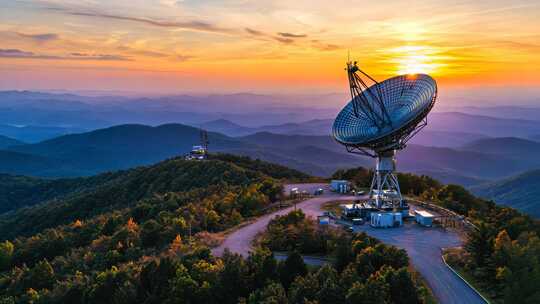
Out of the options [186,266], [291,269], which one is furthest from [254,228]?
[291,269]

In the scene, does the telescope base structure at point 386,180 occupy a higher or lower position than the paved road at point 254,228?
higher

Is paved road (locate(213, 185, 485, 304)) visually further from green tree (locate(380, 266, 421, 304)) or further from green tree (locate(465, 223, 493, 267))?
green tree (locate(380, 266, 421, 304))

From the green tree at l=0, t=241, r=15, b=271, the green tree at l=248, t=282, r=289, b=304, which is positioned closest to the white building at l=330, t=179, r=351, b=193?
the green tree at l=248, t=282, r=289, b=304

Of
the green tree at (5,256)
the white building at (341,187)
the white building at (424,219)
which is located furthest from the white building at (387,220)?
the green tree at (5,256)

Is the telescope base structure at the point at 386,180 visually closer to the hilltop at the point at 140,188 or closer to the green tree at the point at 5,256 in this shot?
the hilltop at the point at 140,188

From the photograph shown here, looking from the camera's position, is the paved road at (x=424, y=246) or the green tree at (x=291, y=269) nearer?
the green tree at (x=291, y=269)

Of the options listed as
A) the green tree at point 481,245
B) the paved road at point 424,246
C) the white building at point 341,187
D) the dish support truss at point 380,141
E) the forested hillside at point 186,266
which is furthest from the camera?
the white building at point 341,187

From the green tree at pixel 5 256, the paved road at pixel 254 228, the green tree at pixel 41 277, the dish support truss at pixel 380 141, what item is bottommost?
the green tree at pixel 5 256
